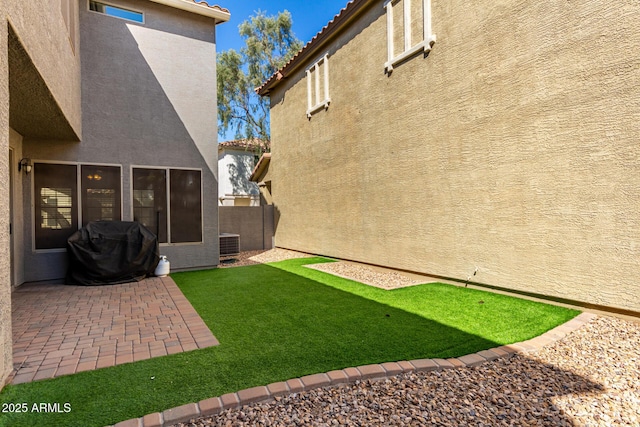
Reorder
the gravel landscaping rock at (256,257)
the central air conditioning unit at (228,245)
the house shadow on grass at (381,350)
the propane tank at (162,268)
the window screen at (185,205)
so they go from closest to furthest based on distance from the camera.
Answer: the house shadow on grass at (381,350) → the propane tank at (162,268) → the window screen at (185,205) → the gravel landscaping rock at (256,257) → the central air conditioning unit at (228,245)

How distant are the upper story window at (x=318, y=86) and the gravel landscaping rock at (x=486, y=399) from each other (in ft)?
31.4

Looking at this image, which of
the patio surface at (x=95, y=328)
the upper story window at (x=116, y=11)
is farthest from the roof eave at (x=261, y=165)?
the patio surface at (x=95, y=328)

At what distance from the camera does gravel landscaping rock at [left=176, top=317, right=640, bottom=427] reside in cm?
260

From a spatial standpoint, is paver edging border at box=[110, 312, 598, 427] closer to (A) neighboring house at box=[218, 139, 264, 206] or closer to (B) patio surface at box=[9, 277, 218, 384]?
(B) patio surface at box=[9, 277, 218, 384]

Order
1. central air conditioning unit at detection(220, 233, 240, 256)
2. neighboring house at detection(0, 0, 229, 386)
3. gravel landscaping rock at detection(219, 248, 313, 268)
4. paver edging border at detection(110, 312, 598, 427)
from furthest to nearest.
Result: central air conditioning unit at detection(220, 233, 240, 256) → gravel landscaping rock at detection(219, 248, 313, 268) → neighboring house at detection(0, 0, 229, 386) → paver edging border at detection(110, 312, 598, 427)

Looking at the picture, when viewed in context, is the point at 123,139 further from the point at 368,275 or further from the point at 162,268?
the point at 368,275

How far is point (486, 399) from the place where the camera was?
9.50 ft

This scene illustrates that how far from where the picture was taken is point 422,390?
302cm

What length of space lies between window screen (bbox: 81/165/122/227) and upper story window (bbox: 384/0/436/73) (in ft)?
25.0

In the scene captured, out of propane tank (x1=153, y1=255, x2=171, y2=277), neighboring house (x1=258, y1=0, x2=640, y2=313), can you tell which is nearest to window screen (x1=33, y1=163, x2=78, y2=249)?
propane tank (x1=153, y1=255, x2=171, y2=277)

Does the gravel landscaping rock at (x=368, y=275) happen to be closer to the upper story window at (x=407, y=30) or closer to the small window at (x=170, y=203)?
the small window at (x=170, y=203)

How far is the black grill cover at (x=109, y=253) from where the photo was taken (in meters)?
7.20

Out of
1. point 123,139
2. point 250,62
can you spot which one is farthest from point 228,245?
point 250,62

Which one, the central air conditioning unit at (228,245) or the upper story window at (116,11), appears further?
the central air conditioning unit at (228,245)
